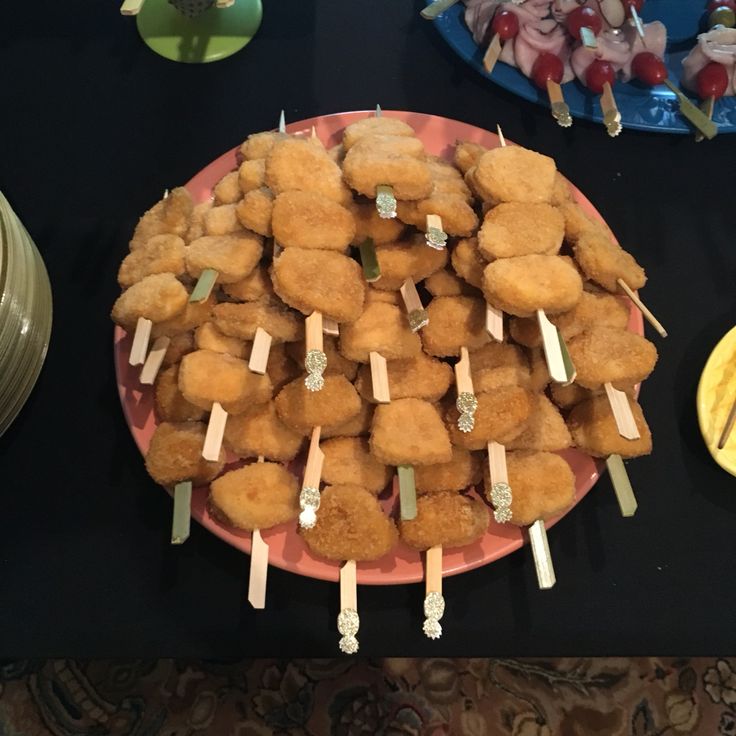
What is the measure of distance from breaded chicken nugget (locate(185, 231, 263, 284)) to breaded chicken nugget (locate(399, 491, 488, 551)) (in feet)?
1.81

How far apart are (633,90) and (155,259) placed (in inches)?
53.2

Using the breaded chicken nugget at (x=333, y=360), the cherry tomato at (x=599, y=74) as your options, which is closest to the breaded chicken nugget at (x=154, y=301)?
the breaded chicken nugget at (x=333, y=360)

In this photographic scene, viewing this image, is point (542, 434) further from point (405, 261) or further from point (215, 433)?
point (215, 433)

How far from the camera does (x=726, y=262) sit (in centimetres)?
164

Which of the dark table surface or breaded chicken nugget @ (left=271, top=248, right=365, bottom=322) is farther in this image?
the dark table surface

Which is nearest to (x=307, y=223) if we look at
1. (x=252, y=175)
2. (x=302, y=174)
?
(x=302, y=174)

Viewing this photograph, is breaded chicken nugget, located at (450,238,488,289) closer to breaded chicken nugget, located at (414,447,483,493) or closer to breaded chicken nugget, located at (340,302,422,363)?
breaded chicken nugget, located at (340,302,422,363)

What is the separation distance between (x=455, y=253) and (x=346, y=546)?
0.59 meters

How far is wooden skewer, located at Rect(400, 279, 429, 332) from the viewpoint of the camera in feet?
3.97

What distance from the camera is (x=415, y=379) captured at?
1.27 metres

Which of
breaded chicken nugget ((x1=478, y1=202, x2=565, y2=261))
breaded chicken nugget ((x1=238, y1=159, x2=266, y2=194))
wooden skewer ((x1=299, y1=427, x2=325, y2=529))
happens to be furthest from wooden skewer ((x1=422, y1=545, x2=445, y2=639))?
breaded chicken nugget ((x1=238, y1=159, x2=266, y2=194))

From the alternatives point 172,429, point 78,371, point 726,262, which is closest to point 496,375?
point 172,429

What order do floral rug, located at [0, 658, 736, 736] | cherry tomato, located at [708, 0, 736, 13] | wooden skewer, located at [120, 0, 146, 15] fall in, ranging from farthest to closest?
1. floral rug, located at [0, 658, 736, 736]
2. cherry tomato, located at [708, 0, 736, 13]
3. wooden skewer, located at [120, 0, 146, 15]

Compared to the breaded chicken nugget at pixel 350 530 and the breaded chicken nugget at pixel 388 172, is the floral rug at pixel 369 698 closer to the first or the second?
the breaded chicken nugget at pixel 350 530
